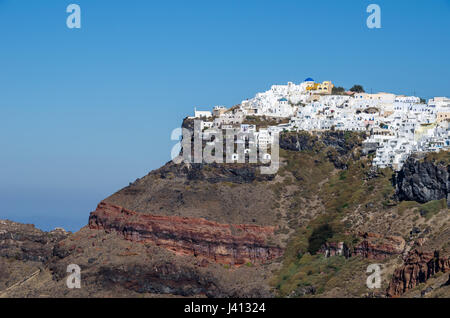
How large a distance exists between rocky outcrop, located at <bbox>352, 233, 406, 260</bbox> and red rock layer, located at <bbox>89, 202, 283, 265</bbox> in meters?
11.1

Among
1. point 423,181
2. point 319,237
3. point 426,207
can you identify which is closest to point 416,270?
point 426,207

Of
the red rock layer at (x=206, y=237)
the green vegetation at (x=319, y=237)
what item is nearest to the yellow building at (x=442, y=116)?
the green vegetation at (x=319, y=237)

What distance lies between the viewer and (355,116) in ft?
569

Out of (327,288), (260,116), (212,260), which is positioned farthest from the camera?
(260,116)

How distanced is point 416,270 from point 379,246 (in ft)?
31.0

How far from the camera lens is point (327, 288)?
463 ft

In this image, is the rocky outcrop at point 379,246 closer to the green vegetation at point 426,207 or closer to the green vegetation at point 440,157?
the green vegetation at point 426,207

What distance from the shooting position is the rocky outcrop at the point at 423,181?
A: 145250 millimetres

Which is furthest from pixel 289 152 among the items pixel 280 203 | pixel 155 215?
pixel 155 215

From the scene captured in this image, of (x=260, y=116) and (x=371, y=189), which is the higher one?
(x=260, y=116)

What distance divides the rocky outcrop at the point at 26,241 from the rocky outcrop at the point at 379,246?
134ft

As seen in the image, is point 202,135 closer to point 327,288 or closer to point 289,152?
point 289,152

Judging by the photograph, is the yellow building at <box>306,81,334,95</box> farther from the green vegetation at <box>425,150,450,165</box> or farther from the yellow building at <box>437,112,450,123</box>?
the green vegetation at <box>425,150,450,165</box>
